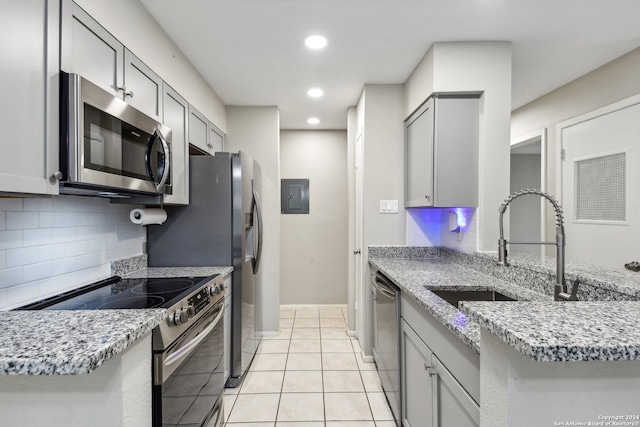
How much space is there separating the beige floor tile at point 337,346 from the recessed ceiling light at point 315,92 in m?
2.47

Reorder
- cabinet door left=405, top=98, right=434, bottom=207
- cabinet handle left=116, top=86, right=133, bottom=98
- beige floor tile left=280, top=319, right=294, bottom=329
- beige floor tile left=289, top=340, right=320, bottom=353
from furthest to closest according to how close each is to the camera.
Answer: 1. beige floor tile left=280, top=319, right=294, bottom=329
2. beige floor tile left=289, top=340, right=320, bottom=353
3. cabinet door left=405, top=98, right=434, bottom=207
4. cabinet handle left=116, top=86, right=133, bottom=98

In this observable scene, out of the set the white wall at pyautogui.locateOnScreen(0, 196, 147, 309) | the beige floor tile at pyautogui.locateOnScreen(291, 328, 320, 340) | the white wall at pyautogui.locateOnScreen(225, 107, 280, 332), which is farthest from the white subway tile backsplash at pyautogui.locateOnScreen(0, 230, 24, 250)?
the beige floor tile at pyautogui.locateOnScreen(291, 328, 320, 340)

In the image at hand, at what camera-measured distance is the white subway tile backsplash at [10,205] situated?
1295 mm

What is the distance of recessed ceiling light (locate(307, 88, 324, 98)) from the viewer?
3.01 metres

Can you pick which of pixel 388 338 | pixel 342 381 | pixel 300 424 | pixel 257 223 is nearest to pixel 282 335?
pixel 342 381

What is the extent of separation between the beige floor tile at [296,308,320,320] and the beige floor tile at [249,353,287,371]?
112 centimetres

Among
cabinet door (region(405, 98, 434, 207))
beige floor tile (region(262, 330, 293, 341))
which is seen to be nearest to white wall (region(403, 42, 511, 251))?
cabinet door (region(405, 98, 434, 207))

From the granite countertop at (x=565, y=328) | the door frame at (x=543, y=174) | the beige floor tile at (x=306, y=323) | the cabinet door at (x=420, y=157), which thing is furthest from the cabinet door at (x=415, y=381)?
the door frame at (x=543, y=174)

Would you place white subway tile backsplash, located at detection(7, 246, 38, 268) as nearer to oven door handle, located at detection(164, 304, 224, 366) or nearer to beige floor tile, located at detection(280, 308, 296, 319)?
oven door handle, located at detection(164, 304, 224, 366)

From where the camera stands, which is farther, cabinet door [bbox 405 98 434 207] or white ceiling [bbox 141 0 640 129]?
cabinet door [bbox 405 98 434 207]

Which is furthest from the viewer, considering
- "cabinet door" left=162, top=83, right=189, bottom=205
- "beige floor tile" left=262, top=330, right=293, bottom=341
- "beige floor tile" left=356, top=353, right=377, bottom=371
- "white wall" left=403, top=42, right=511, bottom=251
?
"beige floor tile" left=262, top=330, right=293, bottom=341

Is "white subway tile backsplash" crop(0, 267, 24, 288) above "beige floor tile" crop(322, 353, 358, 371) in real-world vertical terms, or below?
above

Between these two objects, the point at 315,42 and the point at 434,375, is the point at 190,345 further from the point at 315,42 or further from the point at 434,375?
the point at 315,42

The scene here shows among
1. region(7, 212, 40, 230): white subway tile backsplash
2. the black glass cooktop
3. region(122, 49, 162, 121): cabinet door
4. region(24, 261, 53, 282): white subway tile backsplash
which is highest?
region(122, 49, 162, 121): cabinet door
